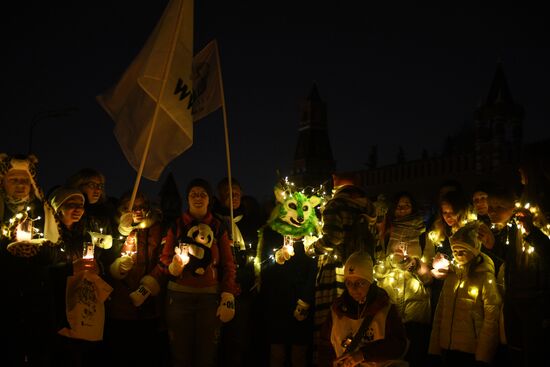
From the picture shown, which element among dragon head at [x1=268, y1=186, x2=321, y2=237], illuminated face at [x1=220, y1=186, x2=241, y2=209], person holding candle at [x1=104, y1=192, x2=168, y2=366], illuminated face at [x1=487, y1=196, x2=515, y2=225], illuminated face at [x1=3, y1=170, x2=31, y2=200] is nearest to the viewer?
illuminated face at [x1=3, y1=170, x2=31, y2=200]

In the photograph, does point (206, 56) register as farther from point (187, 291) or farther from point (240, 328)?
point (240, 328)

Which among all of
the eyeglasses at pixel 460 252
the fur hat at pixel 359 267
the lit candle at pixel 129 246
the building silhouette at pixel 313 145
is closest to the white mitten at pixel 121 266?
the lit candle at pixel 129 246

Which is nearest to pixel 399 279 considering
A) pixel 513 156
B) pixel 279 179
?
pixel 279 179

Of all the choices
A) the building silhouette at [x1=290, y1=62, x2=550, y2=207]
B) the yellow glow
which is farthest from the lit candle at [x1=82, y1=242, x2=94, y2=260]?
the building silhouette at [x1=290, y1=62, x2=550, y2=207]

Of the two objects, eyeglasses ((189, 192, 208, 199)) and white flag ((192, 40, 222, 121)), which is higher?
white flag ((192, 40, 222, 121))

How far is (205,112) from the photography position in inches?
252

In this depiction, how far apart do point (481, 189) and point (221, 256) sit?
2.83m

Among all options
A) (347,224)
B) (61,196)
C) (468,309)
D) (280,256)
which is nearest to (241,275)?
(280,256)

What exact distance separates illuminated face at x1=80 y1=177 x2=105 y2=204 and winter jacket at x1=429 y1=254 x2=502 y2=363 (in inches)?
143

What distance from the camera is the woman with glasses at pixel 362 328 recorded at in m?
4.37

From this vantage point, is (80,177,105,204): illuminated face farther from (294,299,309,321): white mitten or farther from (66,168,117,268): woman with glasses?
(294,299,309,321): white mitten

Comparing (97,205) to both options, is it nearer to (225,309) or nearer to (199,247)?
(199,247)

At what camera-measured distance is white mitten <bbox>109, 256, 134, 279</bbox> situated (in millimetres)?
5828

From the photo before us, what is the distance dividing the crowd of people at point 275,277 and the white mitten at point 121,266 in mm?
15
